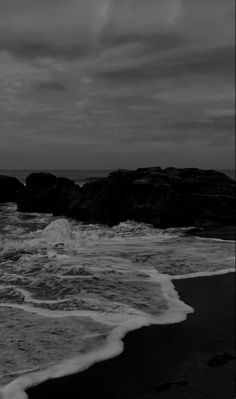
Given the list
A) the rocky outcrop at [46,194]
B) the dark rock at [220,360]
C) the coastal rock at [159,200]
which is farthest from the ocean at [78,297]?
the rocky outcrop at [46,194]

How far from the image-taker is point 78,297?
6852 millimetres

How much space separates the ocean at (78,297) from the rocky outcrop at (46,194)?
1135 centimetres

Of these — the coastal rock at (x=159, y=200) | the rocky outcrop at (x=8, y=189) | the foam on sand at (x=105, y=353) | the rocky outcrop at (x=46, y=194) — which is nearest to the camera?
the foam on sand at (x=105, y=353)

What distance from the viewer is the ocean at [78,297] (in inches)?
174

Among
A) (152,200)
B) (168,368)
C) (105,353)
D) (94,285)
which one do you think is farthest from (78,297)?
(152,200)

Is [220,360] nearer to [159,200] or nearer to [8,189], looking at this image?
[159,200]

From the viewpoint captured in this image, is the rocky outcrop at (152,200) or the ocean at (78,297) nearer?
the ocean at (78,297)

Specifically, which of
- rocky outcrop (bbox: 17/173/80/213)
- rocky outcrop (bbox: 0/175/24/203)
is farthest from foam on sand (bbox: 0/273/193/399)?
rocky outcrop (bbox: 0/175/24/203)

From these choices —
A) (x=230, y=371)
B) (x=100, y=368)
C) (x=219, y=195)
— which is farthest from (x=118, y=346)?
(x=219, y=195)

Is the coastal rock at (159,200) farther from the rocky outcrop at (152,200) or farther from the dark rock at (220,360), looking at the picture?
the dark rock at (220,360)

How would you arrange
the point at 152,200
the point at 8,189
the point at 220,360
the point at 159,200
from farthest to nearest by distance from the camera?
the point at 8,189 < the point at 152,200 < the point at 159,200 < the point at 220,360

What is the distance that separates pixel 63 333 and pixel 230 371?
1.95 m

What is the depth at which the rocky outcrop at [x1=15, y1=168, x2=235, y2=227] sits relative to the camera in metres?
19.8

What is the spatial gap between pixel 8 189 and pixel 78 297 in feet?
71.3
